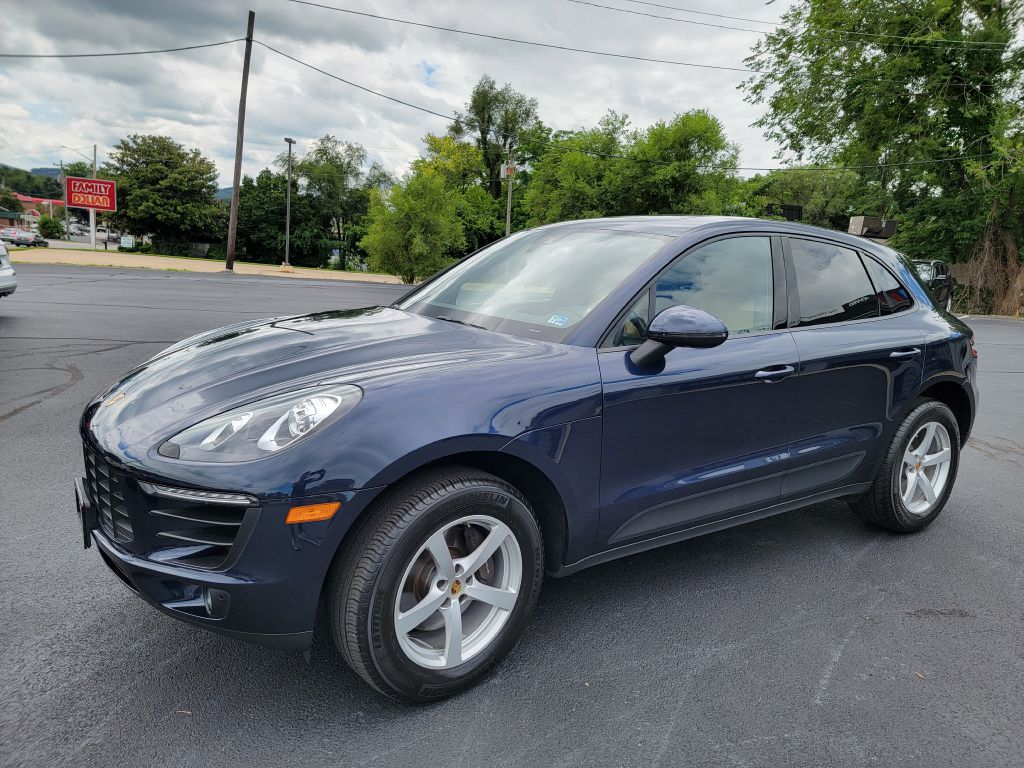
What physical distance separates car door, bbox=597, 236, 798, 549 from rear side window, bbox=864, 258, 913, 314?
2.60ft

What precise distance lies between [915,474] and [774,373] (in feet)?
4.96

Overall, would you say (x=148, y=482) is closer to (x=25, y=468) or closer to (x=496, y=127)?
(x=25, y=468)

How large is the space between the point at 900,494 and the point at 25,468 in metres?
4.99

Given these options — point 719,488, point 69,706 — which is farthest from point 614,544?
point 69,706

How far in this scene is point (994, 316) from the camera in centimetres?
2722

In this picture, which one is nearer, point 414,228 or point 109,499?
point 109,499

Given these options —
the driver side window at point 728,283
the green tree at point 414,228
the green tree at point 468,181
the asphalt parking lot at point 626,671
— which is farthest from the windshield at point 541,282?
the green tree at point 468,181

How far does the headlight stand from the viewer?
2057mm

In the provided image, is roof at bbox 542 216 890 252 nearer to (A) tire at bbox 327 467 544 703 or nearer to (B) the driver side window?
(B) the driver side window

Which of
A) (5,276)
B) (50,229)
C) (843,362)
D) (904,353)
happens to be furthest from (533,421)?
(50,229)

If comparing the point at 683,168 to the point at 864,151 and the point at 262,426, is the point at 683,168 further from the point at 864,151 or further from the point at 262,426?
the point at 262,426

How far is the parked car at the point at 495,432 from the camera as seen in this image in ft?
6.72

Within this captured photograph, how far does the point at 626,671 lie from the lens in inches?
100

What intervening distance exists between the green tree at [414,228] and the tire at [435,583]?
30726mm
